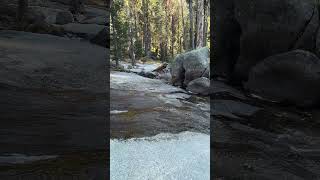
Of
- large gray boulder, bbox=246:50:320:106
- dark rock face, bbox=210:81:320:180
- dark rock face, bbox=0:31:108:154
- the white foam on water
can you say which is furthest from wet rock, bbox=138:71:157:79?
dark rock face, bbox=0:31:108:154

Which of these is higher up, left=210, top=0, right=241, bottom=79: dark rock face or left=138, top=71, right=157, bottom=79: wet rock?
left=210, top=0, right=241, bottom=79: dark rock face

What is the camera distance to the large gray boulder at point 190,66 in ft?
53.2

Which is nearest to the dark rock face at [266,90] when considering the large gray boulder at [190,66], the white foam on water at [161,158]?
the white foam on water at [161,158]

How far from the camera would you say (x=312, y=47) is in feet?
15.8

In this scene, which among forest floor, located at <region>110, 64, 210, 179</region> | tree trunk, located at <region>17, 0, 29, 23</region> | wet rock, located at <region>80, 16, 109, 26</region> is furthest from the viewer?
forest floor, located at <region>110, 64, 210, 179</region>

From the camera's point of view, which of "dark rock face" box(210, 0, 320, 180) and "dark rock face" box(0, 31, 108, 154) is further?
"dark rock face" box(210, 0, 320, 180)

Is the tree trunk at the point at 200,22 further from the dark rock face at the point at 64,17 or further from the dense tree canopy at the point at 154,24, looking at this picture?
the dark rock face at the point at 64,17

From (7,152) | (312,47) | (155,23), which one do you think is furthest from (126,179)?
(155,23)

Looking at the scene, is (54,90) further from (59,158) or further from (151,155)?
(151,155)

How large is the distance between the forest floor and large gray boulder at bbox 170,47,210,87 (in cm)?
171

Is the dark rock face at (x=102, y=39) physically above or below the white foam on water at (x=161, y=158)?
above

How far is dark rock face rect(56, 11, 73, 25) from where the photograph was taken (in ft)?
15.7

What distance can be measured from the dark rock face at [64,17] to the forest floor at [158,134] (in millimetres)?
3021

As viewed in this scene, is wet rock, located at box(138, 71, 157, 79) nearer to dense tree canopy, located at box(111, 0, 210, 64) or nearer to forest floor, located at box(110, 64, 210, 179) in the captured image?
dense tree canopy, located at box(111, 0, 210, 64)
